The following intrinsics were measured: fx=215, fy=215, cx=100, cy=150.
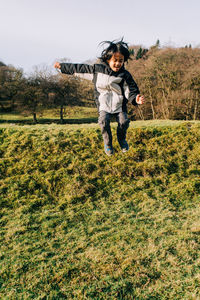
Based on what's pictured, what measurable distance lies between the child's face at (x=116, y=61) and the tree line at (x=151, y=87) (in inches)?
780

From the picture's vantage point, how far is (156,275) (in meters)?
4.67

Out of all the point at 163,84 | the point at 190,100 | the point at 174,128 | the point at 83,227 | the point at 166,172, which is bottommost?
the point at 83,227

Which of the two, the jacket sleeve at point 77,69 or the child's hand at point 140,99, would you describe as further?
the jacket sleeve at point 77,69

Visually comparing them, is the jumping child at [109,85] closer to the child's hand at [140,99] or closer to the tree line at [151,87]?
the child's hand at [140,99]

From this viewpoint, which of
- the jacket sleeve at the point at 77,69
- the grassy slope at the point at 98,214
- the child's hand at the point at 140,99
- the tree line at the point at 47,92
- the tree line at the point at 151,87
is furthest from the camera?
the tree line at the point at 47,92

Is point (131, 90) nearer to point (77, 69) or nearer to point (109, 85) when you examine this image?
point (109, 85)

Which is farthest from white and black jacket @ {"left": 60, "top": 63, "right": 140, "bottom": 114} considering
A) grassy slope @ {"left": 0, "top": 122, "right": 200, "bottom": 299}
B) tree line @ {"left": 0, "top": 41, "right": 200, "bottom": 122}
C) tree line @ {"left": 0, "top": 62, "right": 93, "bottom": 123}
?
tree line @ {"left": 0, "top": 62, "right": 93, "bottom": 123}

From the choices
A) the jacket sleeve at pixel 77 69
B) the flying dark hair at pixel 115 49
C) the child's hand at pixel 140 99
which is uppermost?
the flying dark hair at pixel 115 49

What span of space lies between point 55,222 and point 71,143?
3730 millimetres

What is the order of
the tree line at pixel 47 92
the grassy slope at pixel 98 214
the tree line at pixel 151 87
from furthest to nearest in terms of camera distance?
the tree line at pixel 47 92 → the tree line at pixel 151 87 → the grassy slope at pixel 98 214

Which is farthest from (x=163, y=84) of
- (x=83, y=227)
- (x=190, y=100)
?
(x=83, y=227)

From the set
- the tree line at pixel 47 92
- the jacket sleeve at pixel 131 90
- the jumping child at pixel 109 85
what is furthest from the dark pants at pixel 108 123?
the tree line at pixel 47 92

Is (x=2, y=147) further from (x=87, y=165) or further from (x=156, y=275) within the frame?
(x=156, y=275)

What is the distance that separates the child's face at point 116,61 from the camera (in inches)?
172
